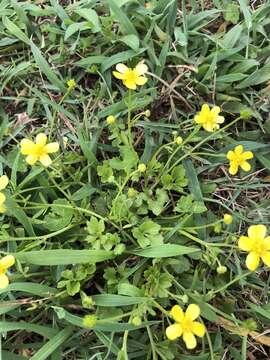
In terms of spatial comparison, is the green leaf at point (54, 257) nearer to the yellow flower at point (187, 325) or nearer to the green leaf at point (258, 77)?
the yellow flower at point (187, 325)

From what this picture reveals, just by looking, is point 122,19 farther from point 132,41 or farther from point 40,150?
point 40,150

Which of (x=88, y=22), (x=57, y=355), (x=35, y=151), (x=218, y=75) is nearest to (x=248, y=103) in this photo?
(x=218, y=75)

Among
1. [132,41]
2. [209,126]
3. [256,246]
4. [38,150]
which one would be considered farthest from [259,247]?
[132,41]

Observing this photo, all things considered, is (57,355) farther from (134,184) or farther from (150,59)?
(150,59)

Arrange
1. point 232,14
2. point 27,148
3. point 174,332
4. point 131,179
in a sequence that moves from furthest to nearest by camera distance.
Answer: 1. point 232,14
2. point 131,179
3. point 27,148
4. point 174,332

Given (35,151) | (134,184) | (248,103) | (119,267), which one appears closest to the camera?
(35,151)

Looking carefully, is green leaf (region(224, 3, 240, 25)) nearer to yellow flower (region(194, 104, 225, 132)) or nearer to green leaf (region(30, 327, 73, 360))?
yellow flower (region(194, 104, 225, 132))

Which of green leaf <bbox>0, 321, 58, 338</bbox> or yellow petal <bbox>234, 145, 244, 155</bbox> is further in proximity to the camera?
yellow petal <bbox>234, 145, 244, 155</bbox>

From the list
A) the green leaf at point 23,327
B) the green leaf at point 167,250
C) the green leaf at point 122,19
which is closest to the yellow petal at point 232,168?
the green leaf at point 167,250

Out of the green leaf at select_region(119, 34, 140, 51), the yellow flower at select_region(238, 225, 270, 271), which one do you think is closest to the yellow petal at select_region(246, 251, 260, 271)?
the yellow flower at select_region(238, 225, 270, 271)
